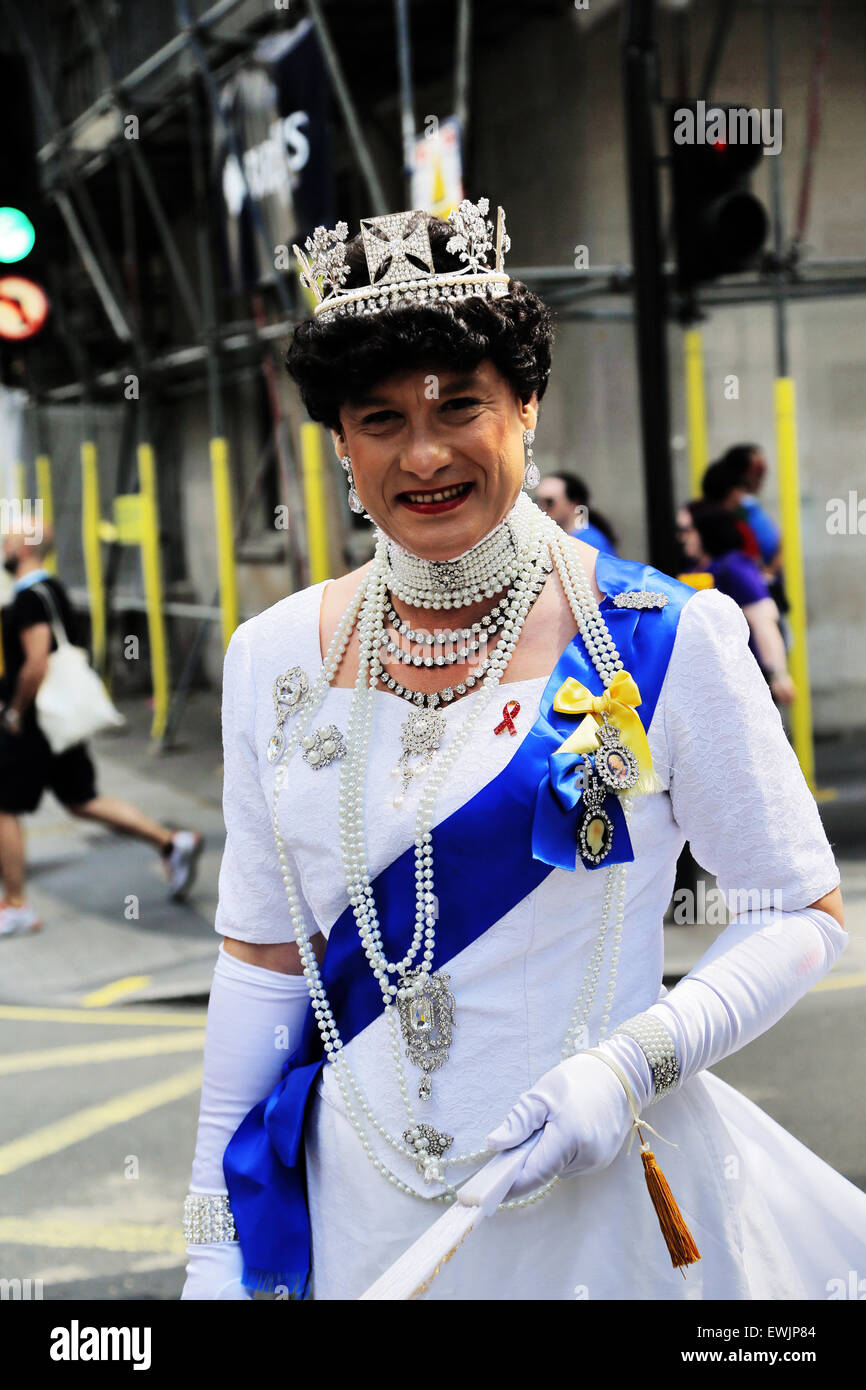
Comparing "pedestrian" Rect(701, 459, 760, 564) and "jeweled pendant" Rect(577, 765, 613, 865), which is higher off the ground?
"pedestrian" Rect(701, 459, 760, 564)

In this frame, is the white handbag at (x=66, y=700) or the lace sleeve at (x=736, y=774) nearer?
the lace sleeve at (x=736, y=774)

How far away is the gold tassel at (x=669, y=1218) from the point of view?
1.53 meters

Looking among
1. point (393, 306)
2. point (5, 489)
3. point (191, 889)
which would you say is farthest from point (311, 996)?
point (5, 489)

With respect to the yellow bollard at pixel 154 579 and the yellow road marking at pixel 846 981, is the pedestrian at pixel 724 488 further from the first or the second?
the yellow bollard at pixel 154 579

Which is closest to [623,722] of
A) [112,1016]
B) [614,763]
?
[614,763]

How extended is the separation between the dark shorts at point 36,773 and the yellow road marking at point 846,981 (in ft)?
10.8

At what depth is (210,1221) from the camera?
1755mm

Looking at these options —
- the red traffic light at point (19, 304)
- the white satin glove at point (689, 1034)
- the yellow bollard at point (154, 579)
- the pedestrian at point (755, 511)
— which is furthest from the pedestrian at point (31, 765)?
the white satin glove at point (689, 1034)

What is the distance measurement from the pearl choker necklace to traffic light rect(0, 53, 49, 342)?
12.2ft

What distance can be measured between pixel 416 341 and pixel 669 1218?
36.1 inches

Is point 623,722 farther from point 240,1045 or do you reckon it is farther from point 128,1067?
point 128,1067

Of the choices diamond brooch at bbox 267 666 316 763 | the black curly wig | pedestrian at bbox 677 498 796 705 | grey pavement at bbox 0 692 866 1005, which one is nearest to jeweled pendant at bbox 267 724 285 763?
diamond brooch at bbox 267 666 316 763

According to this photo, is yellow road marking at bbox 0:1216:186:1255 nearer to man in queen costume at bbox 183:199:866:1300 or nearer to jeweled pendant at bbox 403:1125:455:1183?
man in queen costume at bbox 183:199:866:1300

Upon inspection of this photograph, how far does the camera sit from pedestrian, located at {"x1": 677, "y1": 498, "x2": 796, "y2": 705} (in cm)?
606
